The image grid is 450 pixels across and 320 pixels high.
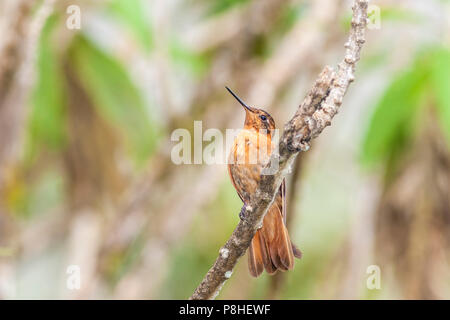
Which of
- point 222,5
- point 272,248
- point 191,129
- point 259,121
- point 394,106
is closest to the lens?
point 272,248

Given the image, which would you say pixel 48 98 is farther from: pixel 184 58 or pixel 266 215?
pixel 266 215

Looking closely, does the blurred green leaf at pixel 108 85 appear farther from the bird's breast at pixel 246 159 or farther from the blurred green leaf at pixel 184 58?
the bird's breast at pixel 246 159

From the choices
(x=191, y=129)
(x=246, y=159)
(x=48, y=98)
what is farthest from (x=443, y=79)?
(x=48, y=98)

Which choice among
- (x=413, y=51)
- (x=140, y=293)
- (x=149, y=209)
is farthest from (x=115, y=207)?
(x=413, y=51)

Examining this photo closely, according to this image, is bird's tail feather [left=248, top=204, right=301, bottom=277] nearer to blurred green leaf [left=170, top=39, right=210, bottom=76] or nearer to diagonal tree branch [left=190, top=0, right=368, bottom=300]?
diagonal tree branch [left=190, top=0, right=368, bottom=300]

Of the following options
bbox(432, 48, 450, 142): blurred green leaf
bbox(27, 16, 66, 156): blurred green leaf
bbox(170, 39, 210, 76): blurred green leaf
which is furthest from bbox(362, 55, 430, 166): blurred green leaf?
bbox(27, 16, 66, 156): blurred green leaf
